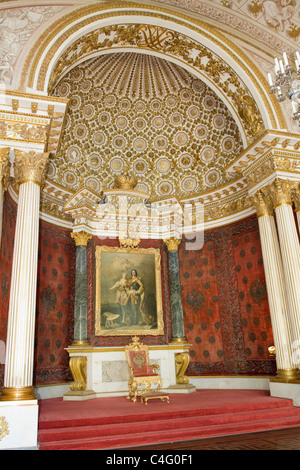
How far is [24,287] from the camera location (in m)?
7.57

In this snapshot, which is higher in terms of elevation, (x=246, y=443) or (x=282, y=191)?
(x=282, y=191)

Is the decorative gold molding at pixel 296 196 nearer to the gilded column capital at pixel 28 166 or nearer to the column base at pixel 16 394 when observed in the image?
the gilded column capital at pixel 28 166

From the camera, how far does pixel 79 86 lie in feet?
44.8

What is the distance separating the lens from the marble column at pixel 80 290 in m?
11.7

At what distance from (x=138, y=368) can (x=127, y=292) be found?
278cm

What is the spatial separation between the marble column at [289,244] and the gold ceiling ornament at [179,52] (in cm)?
196

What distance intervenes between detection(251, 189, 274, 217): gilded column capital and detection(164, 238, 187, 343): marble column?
138 inches

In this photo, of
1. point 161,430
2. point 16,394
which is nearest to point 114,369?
point 161,430

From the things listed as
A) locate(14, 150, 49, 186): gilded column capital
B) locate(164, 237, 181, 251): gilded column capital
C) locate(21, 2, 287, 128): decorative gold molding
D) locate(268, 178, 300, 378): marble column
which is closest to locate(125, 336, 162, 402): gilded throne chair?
locate(164, 237, 181, 251): gilded column capital

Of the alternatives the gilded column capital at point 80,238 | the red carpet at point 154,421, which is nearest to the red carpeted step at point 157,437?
the red carpet at point 154,421

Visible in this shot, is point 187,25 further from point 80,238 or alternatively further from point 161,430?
point 161,430
